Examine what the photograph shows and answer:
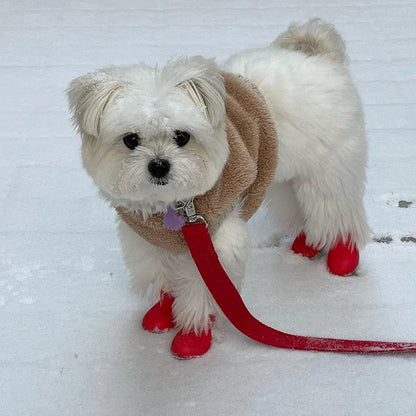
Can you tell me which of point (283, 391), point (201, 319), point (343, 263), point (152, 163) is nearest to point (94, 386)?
point (201, 319)

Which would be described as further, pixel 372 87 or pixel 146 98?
pixel 372 87

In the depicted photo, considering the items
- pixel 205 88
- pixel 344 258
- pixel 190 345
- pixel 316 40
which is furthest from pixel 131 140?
pixel 344 258

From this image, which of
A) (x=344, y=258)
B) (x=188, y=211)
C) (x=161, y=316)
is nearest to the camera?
(x=188, y=211)

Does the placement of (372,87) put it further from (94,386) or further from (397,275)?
(94,386)

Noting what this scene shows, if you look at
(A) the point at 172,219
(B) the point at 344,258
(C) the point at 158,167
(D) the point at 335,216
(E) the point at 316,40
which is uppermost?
(E) the point at 316,40

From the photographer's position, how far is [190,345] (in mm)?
1459

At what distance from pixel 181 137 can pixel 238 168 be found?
0.19m

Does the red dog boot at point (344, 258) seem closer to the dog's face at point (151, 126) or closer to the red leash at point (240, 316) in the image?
the red leash at point (240, 316)

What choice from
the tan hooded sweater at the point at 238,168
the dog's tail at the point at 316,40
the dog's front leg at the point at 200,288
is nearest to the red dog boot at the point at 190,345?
the dog's front leg at the point at 200,288

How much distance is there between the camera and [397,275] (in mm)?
1676

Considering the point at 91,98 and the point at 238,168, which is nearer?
the point at 91,98

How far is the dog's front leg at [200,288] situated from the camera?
4.53 ft

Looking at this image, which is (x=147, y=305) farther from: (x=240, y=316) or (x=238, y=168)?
(x=238, y=168)

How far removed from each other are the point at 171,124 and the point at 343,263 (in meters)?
0.73
